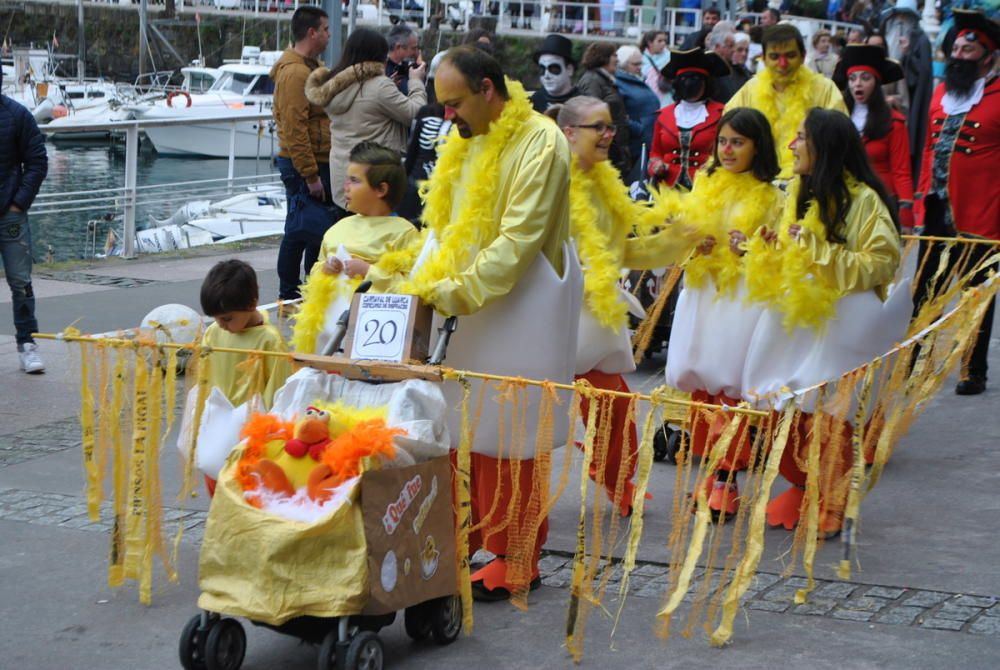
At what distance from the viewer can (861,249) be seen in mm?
5605

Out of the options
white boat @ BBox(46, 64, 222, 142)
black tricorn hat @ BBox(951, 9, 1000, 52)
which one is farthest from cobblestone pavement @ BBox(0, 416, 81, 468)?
white boat @ BBox(46, 64, 222, 142)

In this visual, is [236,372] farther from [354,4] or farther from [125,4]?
[125,4]

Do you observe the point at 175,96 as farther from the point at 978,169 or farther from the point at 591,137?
the point at 591,137

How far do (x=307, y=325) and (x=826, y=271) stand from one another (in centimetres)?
204

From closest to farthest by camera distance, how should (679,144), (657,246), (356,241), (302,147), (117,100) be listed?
1. (356,241)
2. (657,246)
3. (679,144)
4. (302,147)
5. (117,100)

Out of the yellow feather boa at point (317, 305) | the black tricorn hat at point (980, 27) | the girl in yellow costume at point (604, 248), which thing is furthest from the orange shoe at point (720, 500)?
the black tricorn hat at point (980, 27)

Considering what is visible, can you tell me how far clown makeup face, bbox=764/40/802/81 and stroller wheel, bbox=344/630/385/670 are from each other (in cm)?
456

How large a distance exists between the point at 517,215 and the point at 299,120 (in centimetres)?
491

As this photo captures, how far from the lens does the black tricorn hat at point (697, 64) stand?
28.4ft

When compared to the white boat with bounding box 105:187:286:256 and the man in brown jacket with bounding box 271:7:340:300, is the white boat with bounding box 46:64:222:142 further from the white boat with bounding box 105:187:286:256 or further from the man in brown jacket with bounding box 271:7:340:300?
the man in brown jacket with bounding box 271:7:340:300

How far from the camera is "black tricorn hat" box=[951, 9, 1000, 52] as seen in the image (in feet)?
24.9

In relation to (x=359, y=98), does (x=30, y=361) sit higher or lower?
lower

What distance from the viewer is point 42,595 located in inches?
198

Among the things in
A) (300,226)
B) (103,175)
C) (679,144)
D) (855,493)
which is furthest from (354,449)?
(103,175)
